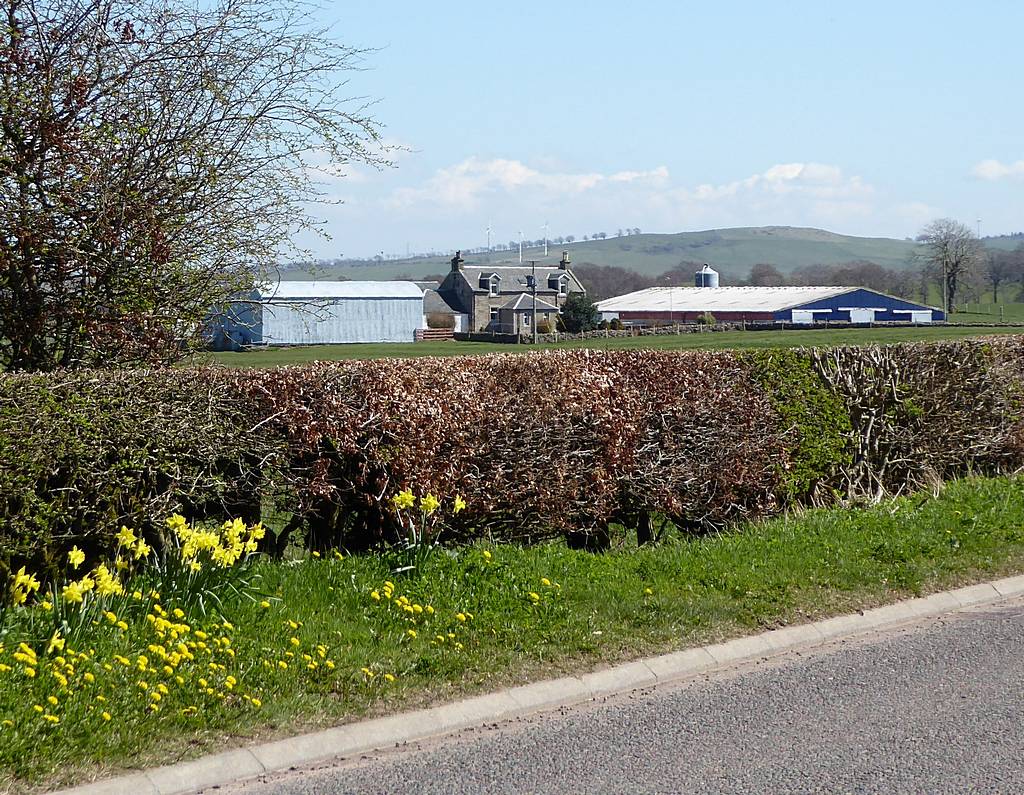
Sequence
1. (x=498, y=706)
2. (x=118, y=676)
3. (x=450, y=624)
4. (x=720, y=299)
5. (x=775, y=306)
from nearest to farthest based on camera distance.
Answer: (x=118, y=676) < (x=498, y=706) < (x=450, y=624) < (x=775, y=306) < (x=720, y=299)

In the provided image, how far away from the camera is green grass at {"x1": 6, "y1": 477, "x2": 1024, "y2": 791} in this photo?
5090 mm

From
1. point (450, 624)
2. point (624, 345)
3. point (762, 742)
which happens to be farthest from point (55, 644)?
point (624, 345)

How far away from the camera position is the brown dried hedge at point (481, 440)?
261 inches

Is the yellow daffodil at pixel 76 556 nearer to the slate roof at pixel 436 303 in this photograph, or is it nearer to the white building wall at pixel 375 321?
the white building wall at pixel 375 321

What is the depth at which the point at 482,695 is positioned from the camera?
584 cm

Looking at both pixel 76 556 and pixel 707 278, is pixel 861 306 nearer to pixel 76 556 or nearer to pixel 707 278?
pixel 707 278

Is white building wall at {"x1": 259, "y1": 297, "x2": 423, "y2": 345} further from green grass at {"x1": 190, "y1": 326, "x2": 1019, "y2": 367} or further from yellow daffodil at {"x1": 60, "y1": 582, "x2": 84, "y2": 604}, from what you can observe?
yellow daffodil at {"x1": 60, "y1": 582, "x2": 84, "y2": 604}

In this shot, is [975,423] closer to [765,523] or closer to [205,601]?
[765,523]

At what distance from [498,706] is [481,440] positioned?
2.93 metres

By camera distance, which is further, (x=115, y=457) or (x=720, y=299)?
(x=720, y=299)

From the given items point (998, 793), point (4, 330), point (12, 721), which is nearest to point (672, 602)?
point (998, 793)

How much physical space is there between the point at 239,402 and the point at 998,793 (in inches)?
195

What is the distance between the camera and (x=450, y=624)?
21.7 feet

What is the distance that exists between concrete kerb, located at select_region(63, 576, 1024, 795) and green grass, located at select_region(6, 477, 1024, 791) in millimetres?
101
